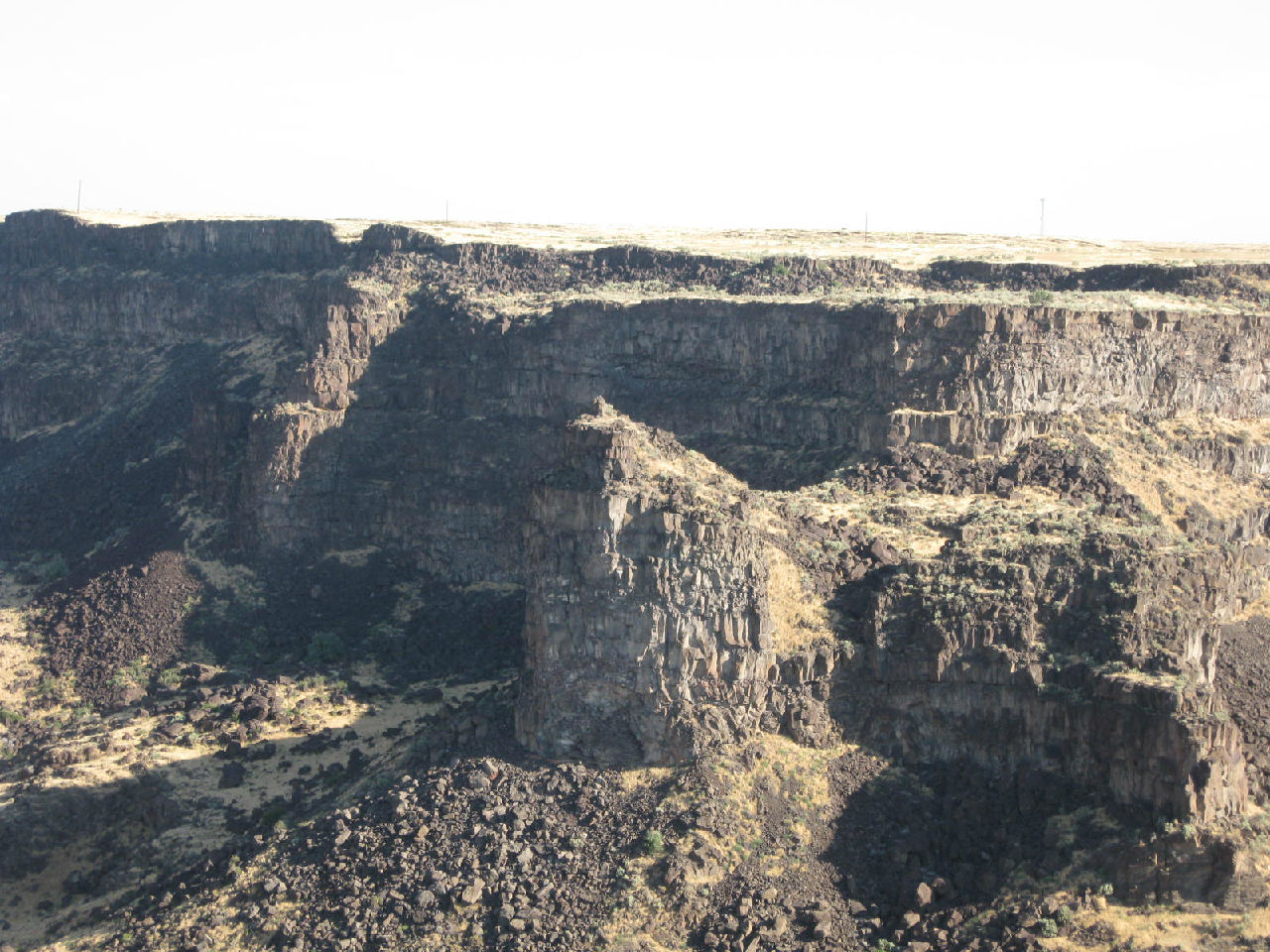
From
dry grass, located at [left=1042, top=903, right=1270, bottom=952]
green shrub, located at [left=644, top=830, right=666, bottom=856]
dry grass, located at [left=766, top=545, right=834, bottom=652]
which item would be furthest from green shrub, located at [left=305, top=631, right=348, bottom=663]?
dry grass, located at [left=1042, top=903, right=1270, bottom=952]

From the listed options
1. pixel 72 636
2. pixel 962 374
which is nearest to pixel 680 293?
pixel 962 374

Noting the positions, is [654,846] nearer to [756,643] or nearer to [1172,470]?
[756,643]

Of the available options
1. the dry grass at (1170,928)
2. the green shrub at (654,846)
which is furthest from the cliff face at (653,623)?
the dry grass at (1170,928)

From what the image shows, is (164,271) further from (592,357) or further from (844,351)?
(844,351)

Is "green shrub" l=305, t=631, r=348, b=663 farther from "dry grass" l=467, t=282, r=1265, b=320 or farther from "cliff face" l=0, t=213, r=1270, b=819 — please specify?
"dry grass" l=467, t=282, r=1265, b=320

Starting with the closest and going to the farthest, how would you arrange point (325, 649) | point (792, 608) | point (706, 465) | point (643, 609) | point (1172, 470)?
point (643, 609) → point (792, 608) → point (706, 465) → point (1172, 470) → point (325, 649)

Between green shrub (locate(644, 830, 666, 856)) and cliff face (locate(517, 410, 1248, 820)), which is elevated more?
cliff face (locate(517, 410, 1248, 820))

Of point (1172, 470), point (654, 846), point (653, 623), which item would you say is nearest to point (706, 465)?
point (653, 623)
